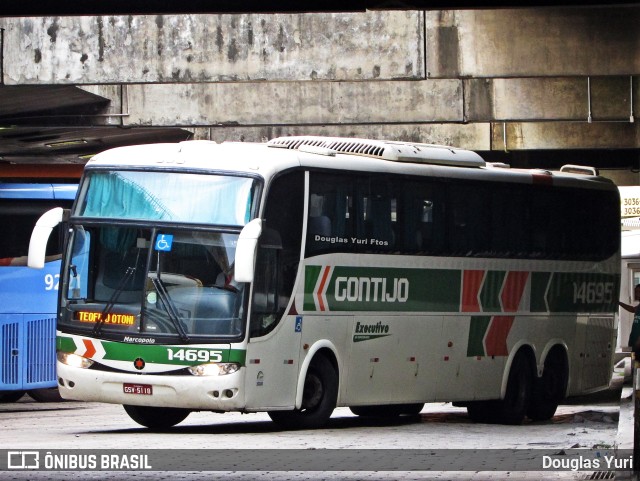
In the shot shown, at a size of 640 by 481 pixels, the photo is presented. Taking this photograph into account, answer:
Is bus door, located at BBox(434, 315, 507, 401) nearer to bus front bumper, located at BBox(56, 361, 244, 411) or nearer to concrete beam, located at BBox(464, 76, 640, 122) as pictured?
bus front bumper, located at BBox(56, 361, 244, 411)

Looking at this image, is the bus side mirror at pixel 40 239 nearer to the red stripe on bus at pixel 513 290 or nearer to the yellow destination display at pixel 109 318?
the yellow destination display at pixel 109 318

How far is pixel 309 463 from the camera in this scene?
44.1 ft

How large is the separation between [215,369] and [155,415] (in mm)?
1777

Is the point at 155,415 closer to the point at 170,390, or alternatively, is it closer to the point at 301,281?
the point at 170,390

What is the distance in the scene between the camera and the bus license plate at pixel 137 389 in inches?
663

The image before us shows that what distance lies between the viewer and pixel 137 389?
1688cm

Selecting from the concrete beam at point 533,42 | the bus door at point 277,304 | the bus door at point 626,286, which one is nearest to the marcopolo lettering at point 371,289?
the bus door at point 277,304

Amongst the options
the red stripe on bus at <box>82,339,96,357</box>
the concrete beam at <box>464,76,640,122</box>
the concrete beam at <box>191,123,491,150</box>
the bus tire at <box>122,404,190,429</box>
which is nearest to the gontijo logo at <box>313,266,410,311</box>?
the bus tire at <box>122,404,190,429</box>

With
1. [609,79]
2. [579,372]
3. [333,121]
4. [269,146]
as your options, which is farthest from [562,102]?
[269,146]

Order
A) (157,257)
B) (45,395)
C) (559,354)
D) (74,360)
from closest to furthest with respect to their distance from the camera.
→ 1. (157,257)
2. (74,360)
3. (559,354)
4. (45,395)

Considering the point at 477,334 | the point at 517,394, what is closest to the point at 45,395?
the point at 517,394

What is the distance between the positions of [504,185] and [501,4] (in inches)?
93.0

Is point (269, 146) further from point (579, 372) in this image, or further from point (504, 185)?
point (579, 372)

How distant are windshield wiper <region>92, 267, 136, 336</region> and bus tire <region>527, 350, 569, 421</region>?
7143mm
